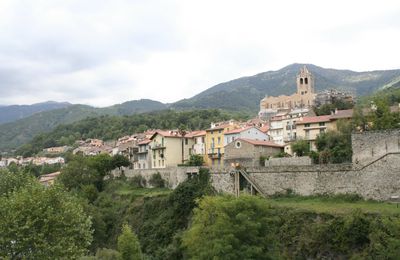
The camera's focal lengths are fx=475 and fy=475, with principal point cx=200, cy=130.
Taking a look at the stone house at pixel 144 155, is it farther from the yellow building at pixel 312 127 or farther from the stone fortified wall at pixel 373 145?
the stone fortified wall at pixel 373 145

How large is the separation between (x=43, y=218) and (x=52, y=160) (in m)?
117

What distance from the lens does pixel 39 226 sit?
26719mm

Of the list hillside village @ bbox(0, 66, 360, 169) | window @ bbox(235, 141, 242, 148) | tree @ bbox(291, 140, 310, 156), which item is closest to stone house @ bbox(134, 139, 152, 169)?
hillside village @ bbox(0, 66, 360, 169)

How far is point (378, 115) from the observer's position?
5022cm

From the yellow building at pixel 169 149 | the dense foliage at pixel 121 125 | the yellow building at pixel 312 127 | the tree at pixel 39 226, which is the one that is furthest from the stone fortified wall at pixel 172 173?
the dense foliage at pixel 121 125

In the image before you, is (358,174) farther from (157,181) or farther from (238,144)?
(157,181)

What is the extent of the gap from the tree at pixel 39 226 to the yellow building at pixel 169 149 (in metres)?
39.0

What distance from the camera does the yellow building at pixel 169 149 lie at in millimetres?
67438

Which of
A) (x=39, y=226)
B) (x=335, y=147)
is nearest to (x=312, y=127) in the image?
(x=335, y=147)

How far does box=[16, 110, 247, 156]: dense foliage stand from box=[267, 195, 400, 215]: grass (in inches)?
3210

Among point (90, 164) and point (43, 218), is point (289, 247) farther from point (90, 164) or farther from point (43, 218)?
point (90, 164)

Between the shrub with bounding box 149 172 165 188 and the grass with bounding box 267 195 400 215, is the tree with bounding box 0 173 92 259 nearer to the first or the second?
the grass with bounding box 267 195 400 215

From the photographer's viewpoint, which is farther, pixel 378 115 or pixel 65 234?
pixel 378 115

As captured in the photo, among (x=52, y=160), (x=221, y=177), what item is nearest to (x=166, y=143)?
(x=221, y=177)
